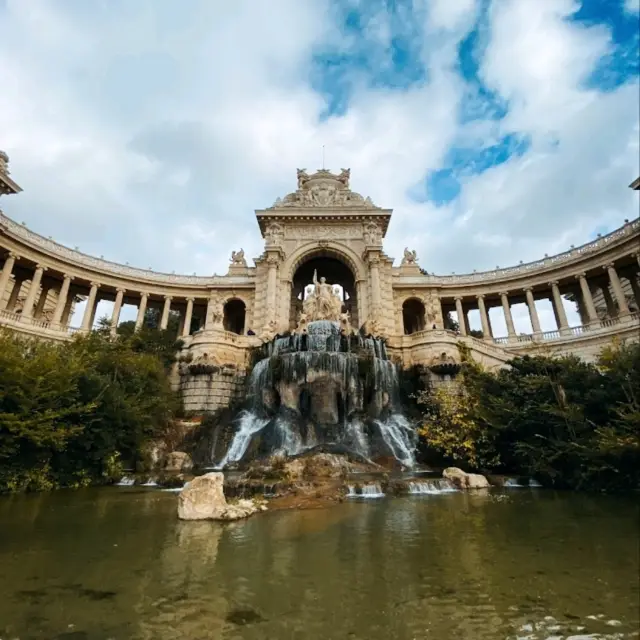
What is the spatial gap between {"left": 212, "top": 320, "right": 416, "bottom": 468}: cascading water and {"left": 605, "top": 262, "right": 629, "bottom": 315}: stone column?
18.8 metres

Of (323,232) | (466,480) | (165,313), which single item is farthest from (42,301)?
(466,480)

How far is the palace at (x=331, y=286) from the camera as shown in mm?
Answer: 29406

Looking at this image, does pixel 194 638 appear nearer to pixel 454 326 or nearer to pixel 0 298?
pixel 0 298

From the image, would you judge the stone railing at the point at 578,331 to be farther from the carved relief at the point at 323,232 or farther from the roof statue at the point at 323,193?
the roof statue at the point at 323,193

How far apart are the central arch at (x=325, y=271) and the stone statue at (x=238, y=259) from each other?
211 inches

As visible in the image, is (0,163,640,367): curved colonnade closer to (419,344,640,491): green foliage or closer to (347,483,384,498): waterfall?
(419,344,640,491): green foliage

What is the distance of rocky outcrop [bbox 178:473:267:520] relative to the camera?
25.6 ft

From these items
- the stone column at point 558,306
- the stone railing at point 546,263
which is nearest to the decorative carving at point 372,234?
the stone railing at point 546,263

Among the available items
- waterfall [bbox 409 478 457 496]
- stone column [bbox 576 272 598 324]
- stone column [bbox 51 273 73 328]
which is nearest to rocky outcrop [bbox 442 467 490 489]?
waterfall [bbox 409 478 457 496]

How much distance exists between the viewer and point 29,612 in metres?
3.67

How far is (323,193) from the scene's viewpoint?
3822cm

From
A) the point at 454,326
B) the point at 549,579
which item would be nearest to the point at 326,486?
the point at 549,579

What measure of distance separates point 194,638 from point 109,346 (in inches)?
668

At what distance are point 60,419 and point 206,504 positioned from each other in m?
7.01
